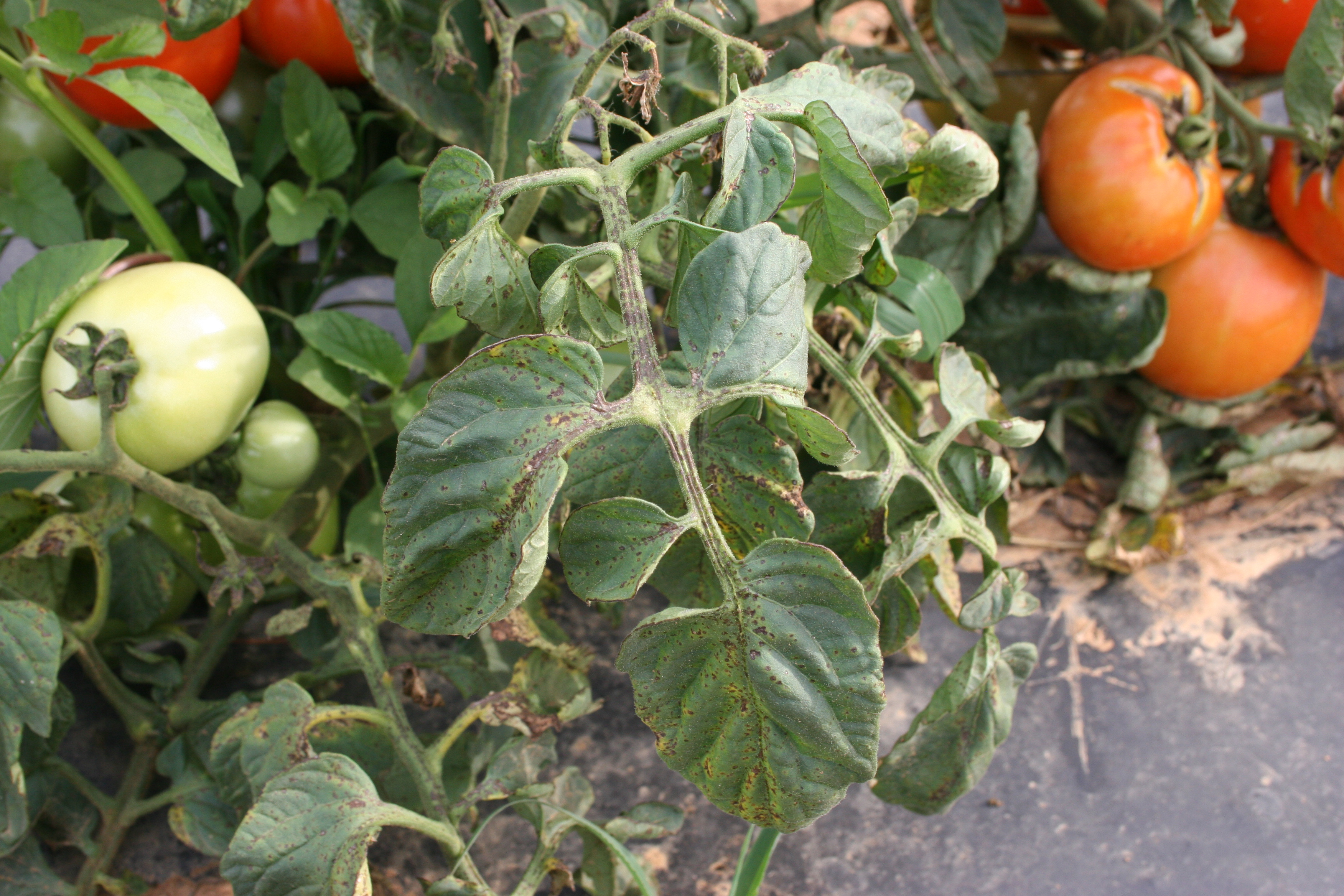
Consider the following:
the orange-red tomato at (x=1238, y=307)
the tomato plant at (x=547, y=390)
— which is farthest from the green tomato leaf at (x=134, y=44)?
the orange-red tomato at (x=1238, y=307)

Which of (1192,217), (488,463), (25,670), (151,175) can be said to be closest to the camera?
(488,463)

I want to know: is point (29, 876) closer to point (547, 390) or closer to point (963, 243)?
point (547, 390)

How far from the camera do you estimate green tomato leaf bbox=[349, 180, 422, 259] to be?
68 cm

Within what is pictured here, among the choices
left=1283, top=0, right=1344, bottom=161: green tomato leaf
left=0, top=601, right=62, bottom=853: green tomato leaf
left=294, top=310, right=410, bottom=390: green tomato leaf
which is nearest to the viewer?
left=0, top=601, right=62, bottom=853: green tomato leaf

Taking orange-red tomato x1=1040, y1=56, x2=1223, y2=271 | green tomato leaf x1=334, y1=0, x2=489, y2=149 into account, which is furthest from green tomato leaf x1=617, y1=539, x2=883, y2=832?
orange-red tomato x1=1040, y1=56, x2=1223, y2=271

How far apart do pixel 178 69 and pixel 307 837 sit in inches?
20.5

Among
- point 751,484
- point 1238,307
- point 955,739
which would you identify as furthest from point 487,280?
point 1238,307

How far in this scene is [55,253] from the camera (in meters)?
0.54

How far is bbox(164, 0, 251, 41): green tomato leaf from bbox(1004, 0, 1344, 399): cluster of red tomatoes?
65 centimetres

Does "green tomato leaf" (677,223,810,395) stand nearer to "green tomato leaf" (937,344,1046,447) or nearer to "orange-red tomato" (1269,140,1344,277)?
"green tomato leaf" (937,344,1046,447)

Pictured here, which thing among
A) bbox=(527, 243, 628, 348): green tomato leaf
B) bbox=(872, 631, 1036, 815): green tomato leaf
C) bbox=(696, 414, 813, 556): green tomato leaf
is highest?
bbox=(527, 243, 628, 348): green tomato leaf

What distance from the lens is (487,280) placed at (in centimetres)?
39

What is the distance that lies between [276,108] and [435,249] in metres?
0.24

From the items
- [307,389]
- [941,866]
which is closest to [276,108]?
[307,389]
